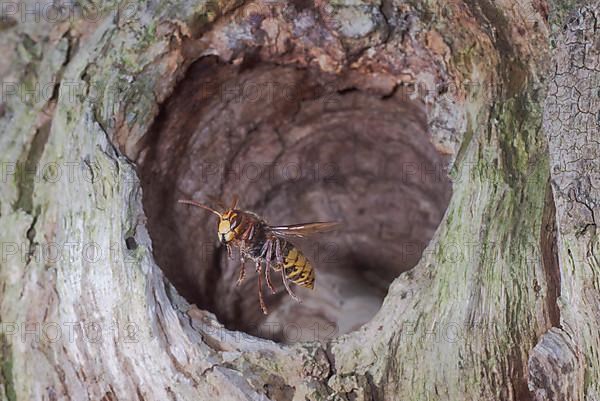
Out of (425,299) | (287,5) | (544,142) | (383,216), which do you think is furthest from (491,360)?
(383,216)

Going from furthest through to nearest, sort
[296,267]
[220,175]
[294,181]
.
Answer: [294,181] < [220,175] < [296,267]

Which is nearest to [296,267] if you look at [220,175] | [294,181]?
[220,175]

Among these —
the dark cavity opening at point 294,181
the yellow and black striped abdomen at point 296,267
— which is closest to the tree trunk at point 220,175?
the dark cavity opening at point 294,181

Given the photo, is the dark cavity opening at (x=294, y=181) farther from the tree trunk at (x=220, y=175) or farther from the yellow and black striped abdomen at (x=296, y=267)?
the yellow and black striped abdomen at (x=296, y=267)

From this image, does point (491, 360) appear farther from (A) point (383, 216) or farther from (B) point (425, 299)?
(A) point (383, 216)

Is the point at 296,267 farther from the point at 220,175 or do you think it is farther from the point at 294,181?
the point at 294,181
